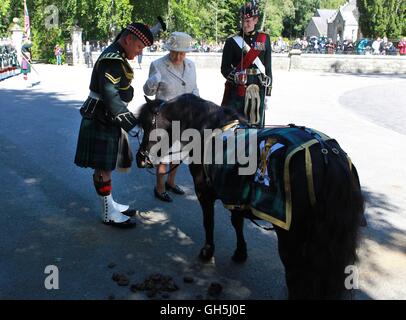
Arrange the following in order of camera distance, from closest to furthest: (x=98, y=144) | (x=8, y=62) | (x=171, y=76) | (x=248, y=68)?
(x=98, y=144), (x=171, y=76), (x=248, y=68), (x=8, y=62)

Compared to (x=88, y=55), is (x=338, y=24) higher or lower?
higher

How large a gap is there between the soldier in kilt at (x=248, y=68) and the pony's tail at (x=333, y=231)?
252cm

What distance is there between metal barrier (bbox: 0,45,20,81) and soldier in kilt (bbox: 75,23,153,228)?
15.5m

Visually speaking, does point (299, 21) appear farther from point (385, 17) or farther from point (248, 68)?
point (248, 68)

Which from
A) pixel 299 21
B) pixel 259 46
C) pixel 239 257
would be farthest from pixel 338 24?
pixel 239 257

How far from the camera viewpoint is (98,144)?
427cm

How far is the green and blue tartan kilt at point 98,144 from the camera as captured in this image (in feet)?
14.0

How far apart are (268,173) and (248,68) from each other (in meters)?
2.57

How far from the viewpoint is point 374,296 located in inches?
134

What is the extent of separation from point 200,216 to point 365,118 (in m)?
7.18

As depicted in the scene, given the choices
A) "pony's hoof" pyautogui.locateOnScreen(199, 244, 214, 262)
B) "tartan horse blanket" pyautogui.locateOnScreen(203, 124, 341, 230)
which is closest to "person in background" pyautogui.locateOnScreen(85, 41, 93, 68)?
"pony's hoof" pyautogui.locateOnScreen(199, 244, 214, 262)

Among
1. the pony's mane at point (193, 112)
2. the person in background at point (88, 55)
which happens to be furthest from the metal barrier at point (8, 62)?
the pony's mane at point (193, 112)

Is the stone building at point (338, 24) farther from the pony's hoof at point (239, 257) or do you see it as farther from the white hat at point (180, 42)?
the pony's hoof at point (239, 257)

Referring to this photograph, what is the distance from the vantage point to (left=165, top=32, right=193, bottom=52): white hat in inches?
185
